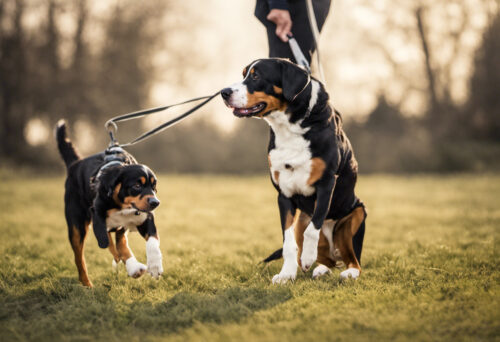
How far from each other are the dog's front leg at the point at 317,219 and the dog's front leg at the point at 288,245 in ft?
0.36

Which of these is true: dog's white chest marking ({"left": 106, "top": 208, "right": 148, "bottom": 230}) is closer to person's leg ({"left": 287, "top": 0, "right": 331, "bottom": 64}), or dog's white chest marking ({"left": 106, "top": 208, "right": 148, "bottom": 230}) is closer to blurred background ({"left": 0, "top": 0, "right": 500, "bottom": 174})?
person's leg ({"left": 287, "top": 0, "right": 331, "bottom": 64})

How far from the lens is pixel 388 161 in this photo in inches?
708

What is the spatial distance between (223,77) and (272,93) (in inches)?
676

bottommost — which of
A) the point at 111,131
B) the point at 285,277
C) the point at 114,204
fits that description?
the point at 285,277

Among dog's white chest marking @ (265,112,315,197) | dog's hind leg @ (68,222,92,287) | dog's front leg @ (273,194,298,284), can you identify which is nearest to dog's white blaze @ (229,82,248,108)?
dog's white chest marking @ (265,112,315,197)

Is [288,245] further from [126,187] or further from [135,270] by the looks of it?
[126,187]

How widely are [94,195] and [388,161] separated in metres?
15.6

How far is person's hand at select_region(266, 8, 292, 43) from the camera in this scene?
3.97 metres

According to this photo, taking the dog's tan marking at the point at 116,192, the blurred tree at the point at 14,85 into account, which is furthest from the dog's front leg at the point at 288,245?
the blurred tree at the point at 14,85

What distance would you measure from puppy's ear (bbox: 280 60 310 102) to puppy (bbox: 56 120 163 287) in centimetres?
117

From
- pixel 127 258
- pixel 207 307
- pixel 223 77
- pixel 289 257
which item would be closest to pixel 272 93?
pixel 289 257

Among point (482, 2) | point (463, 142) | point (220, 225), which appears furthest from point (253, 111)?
point (482, 2)

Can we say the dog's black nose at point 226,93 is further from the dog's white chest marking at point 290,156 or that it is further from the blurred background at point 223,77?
the blurred background at point 223,77

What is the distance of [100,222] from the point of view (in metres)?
3.58
